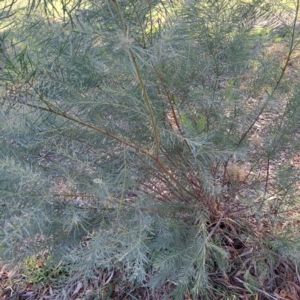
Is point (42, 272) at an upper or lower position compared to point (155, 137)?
lower

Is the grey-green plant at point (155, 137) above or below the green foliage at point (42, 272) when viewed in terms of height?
above

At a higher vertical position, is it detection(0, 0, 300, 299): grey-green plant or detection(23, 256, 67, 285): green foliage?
detection(0, 0, 300, 299): grey-green plant

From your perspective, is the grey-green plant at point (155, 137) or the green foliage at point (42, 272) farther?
the green foliage at point (42, 272)

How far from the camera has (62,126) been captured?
1.25 m

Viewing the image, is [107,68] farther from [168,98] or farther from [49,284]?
[49,284]

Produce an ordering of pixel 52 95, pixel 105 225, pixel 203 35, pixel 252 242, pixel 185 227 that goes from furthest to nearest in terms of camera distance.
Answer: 1. pixel 252 242
2. pixel 185 227
3. pixel 203 35
4. pixel 105 225
5. pixel 52 95

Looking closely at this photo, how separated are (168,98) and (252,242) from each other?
0.86 meters

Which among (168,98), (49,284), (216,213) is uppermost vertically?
(168,98)

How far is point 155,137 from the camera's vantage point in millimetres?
1107

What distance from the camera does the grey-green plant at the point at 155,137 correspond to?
1136mm

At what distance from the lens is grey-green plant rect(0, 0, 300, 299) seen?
1136 millimetres

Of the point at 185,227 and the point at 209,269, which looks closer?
the point at 185,227

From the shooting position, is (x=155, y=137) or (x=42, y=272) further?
(x=42, y=272)

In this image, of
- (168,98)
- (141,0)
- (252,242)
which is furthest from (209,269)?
(141,0)
